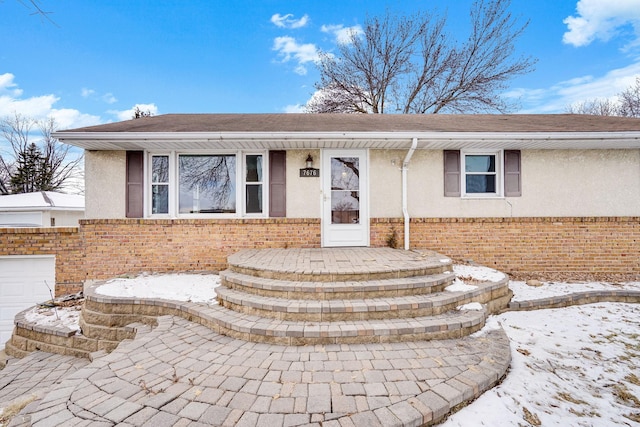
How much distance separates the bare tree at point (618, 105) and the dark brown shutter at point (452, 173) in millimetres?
14353

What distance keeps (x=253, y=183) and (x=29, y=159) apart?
89.2ft


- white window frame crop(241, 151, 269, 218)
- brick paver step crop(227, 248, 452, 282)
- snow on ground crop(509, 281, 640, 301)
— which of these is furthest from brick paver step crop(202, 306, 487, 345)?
white window frame crop(241, 151, 269, 218)

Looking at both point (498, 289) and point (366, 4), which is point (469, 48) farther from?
point (498, 289)

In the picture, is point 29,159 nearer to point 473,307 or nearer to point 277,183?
point 277,183

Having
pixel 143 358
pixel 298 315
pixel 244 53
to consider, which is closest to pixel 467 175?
pixel 298 315

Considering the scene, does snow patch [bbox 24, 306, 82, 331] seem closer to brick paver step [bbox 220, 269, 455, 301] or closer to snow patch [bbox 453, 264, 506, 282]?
brick paver step [bbox 220, 269, 455, 301]

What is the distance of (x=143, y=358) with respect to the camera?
2650 millimetres

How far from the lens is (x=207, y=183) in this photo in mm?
6078

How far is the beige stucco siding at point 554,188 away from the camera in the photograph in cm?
602

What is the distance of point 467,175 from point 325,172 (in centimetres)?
312

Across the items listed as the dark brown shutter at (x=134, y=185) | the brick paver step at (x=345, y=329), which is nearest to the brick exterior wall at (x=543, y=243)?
the brick paver step at (x=345, y=329)

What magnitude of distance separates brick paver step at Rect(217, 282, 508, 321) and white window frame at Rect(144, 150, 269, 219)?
105 inches

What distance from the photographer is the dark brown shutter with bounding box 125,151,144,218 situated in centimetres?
580

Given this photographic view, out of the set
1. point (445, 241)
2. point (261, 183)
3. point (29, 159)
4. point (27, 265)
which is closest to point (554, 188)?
point (445, 241)
